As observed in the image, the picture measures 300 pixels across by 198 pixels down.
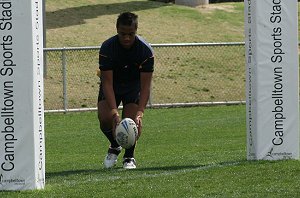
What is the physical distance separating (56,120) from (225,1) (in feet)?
65.5

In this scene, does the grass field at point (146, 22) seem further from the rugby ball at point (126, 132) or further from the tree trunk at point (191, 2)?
the rugby ball at point (126, 132)

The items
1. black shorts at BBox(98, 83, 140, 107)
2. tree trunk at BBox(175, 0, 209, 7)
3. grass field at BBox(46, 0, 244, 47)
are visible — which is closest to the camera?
black shorts at BBox(98, 83, 140, 107)

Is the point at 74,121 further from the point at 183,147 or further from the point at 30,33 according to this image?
the point at 30,33

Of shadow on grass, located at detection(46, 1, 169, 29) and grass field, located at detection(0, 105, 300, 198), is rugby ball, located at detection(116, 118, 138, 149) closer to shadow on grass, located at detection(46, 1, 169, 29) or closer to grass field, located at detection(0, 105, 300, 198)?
grass field, located at detection(0, 105, 300, 198)

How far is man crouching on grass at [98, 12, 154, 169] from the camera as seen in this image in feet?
40.3

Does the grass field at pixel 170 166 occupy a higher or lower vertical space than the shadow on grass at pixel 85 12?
higher

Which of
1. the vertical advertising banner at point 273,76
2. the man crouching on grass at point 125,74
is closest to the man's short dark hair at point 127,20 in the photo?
the man crouching on grass at point 125,74

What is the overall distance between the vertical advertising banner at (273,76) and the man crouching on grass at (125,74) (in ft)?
4.00

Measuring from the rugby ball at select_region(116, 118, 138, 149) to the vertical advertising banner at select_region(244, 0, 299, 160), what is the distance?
147cm

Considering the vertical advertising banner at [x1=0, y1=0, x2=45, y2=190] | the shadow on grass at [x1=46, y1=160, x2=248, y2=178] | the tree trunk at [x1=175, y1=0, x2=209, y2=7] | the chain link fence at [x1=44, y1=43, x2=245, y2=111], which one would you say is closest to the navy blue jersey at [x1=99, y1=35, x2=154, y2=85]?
the shadow on grass at [x1=46, y1=160, x2=248, y2=178]

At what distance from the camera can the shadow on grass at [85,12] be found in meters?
32.8

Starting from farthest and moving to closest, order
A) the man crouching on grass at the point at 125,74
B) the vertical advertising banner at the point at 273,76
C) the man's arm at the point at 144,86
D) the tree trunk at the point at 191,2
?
the tree trunk at the point at 191,2, the man's arm at the point at 144,86, the vertical advertising banner at the point at 273,76, the man crouching on grass at the point at 125,74

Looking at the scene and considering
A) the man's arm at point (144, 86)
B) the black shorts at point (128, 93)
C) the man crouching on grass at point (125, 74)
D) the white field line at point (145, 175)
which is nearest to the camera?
the white field line at point (145, 175)

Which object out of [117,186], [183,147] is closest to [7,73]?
[117,186]
